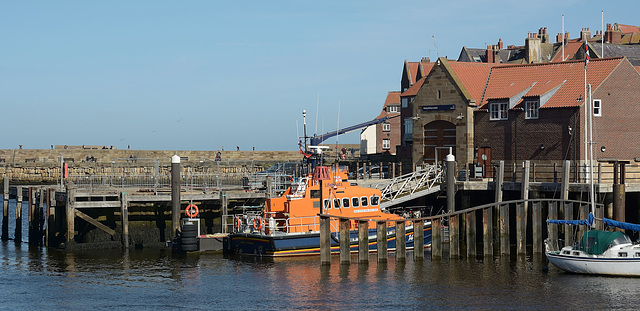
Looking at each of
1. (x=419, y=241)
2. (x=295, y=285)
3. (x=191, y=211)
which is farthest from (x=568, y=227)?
(x=191, y=211)

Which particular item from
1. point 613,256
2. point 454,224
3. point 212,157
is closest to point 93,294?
point 454,224

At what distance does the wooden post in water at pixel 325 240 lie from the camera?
32.5 metres

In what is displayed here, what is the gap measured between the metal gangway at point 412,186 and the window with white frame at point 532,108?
18.1 feet

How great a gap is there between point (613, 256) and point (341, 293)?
9918 millimetres

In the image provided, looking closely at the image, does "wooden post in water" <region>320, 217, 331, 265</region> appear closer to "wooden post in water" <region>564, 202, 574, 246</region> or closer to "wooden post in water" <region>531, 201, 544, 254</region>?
"wooden post in water" <region>531, 201, 544, 254</region>

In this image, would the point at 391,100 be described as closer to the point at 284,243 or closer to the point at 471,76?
the point at 471,76

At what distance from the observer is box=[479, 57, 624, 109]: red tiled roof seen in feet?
144

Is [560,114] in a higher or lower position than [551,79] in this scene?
lower

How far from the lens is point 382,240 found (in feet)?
109

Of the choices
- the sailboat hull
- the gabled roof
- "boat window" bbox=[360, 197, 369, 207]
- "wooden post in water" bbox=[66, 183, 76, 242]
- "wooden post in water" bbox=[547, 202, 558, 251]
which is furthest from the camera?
the gabled roof

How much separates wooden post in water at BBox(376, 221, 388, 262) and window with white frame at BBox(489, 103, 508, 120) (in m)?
15.9

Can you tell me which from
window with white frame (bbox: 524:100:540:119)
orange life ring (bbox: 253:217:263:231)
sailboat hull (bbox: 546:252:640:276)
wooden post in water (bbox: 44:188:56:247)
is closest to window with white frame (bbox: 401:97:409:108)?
window with white frame (bbox: 524:100:540:119)

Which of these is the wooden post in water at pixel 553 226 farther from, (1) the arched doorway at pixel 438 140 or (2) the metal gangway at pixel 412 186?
(1) the arched doorway at pixel 438 140

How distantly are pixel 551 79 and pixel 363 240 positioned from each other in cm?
1846
